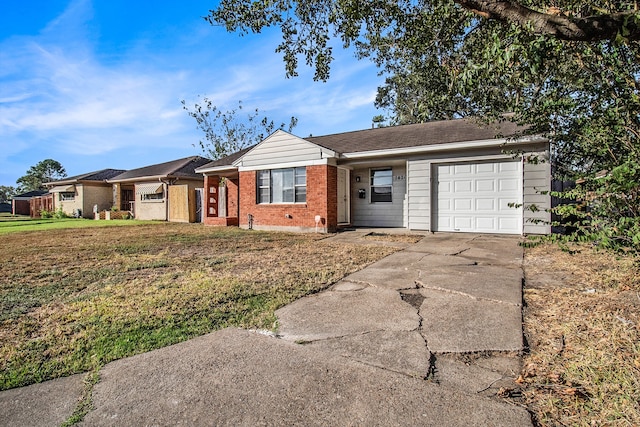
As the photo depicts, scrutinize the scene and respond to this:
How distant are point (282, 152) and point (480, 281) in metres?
8.97

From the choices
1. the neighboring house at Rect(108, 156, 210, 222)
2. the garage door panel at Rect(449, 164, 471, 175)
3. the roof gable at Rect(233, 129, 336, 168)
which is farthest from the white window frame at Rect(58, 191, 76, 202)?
the garage door panel at Rect(449, 164, 471, 175)

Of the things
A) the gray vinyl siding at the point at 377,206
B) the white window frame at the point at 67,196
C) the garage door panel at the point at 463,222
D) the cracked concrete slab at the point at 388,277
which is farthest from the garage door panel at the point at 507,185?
the white window frame at the point at 67,196

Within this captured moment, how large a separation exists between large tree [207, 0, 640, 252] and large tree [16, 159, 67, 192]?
86.2 metres

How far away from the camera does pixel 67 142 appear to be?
32.2 m

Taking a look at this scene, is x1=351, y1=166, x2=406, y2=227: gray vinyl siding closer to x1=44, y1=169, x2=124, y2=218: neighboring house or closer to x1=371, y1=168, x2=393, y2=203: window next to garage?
x1=371, y1=168, x2=393, y2=203: window next to garage

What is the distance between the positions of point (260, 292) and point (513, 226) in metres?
8.22

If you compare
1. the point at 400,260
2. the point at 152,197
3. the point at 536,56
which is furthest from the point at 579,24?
the point at 152,197

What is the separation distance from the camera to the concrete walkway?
1.81 metres

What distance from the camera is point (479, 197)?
32.4ft

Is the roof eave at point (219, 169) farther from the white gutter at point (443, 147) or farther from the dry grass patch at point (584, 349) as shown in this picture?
the dry grass patch at point (584, 349)

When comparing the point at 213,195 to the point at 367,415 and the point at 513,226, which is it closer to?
the point at 513,226

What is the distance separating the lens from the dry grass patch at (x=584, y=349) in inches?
70.2

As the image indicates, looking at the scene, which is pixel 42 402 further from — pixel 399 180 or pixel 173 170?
pixel 173 170

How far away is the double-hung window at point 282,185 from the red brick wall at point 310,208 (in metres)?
0.23
